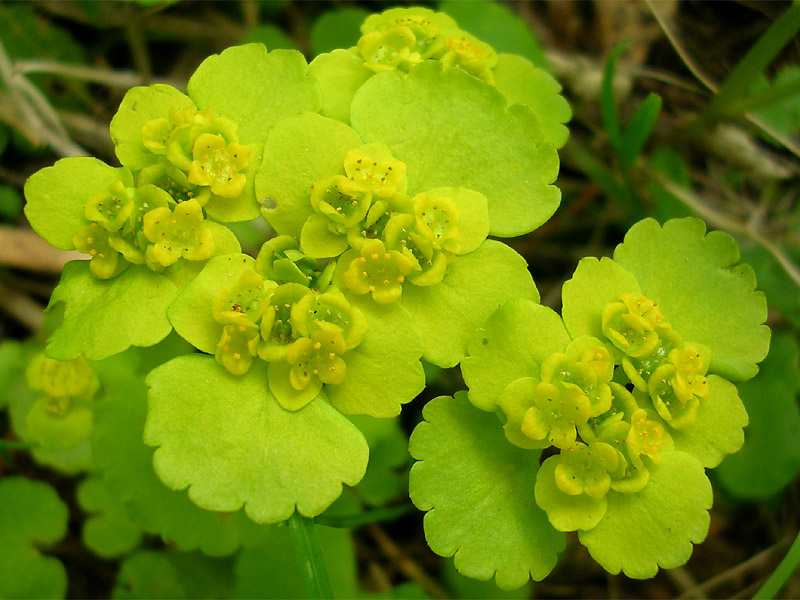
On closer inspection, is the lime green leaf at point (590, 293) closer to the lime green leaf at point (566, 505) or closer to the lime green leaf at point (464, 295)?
the lime green leaf at point (464, 295)

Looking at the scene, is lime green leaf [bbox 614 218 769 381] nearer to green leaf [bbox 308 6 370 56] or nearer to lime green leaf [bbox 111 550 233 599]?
green leaf [bbox 308 6 370 56]

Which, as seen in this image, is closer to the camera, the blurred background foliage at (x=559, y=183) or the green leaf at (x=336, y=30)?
the blurred background foliage at (x=559, y=183)

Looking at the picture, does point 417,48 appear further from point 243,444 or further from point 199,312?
point 243,444

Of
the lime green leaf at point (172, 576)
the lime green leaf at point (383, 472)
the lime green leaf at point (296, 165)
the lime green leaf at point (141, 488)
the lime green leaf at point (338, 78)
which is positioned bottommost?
the lime green leaf at point (172, 576)

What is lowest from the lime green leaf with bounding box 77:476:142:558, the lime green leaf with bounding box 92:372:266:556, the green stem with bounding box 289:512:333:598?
the lime green leaf with bounding box 77:476:142:558

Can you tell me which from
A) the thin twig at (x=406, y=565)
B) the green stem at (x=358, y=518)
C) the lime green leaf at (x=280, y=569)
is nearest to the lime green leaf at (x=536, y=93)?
the green stem at (x=358, y=518)

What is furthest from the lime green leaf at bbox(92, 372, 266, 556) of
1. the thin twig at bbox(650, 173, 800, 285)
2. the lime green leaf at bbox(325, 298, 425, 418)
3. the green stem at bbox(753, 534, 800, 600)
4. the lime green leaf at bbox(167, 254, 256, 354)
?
the thin twig at bbox(650, 173, 800, 285)
